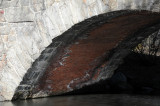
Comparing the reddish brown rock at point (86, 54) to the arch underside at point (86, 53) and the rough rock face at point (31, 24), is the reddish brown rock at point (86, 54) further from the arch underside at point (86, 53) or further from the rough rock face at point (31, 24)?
the rough rock face at point (31, 24)

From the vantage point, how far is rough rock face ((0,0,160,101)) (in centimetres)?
511

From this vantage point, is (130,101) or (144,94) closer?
(130,101)

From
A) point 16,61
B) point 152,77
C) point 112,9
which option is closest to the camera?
point 112,9

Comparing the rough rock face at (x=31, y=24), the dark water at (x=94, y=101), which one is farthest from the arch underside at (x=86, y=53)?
the dark water at (x=94, y=101)

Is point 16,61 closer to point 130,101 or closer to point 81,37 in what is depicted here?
point 81,37

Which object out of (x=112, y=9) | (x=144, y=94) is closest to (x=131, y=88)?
(x=144, y=94)

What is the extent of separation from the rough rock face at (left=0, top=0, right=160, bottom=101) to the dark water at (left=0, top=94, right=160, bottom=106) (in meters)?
0.46

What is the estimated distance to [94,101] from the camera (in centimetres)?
616

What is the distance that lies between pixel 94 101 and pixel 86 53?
104 cm

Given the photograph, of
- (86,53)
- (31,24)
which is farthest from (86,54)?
(31,24)

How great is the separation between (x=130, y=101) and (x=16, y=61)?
7.01 ft

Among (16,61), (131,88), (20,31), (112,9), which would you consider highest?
(112,9)

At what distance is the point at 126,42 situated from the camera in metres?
7.10

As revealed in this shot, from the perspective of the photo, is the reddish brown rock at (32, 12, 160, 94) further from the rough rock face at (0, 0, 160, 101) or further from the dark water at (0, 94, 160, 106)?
the rough rock face at (0, 0, 160, 101)
